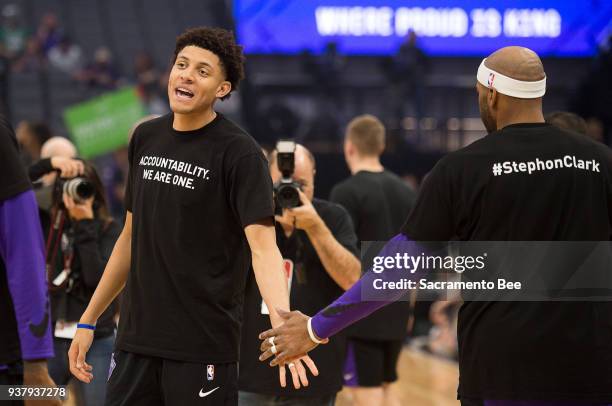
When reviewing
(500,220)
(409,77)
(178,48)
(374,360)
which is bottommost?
(374,360)

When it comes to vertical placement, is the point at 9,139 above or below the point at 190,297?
above

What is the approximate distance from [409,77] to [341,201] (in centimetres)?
714

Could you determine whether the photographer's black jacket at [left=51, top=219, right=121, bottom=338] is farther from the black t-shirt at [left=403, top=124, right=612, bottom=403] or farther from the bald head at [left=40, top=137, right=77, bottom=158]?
the black t-shirt at [left=403, top=124, right=612, bottom=403]

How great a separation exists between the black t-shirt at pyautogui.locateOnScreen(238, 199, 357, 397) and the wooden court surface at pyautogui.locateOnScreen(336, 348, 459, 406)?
3.17 meters

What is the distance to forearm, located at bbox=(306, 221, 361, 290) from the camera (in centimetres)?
446

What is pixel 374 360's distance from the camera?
239 inches

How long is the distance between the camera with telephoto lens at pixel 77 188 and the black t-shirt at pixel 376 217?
6.10ft

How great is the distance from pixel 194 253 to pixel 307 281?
53.0 inches

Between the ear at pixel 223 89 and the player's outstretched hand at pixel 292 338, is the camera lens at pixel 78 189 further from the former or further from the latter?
the player's outstretched hand at pixel 292 338

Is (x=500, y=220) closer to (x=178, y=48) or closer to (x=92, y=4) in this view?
(x=178, y=48)

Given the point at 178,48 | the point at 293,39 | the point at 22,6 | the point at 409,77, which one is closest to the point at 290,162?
the point at 178,48

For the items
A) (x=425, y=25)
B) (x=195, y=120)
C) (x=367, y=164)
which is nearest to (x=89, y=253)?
(x=195, y=120)

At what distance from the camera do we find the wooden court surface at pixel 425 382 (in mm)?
8228

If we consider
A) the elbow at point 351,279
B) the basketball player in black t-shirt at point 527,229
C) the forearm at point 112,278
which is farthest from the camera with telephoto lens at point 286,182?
the basketball player in black t-shirt at point 527,229
